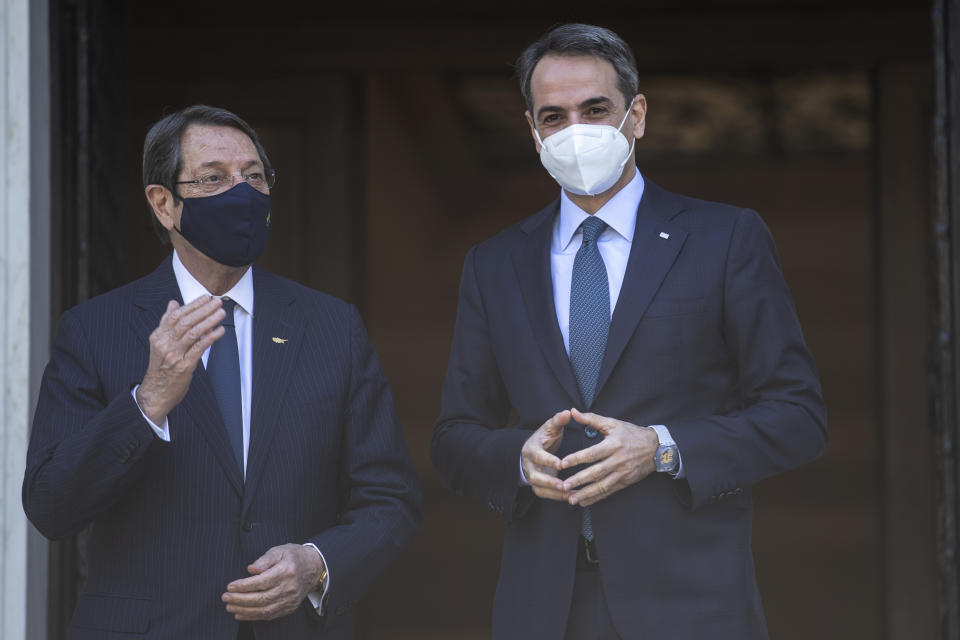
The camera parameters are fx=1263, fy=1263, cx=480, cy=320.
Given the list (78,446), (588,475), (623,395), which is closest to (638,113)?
(623,395)

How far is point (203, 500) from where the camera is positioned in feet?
8.59

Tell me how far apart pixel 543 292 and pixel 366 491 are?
583mm

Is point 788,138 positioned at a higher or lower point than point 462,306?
higher

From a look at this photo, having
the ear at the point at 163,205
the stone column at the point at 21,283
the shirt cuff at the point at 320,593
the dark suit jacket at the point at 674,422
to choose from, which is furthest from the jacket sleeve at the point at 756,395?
the stone column at the point at 21,283

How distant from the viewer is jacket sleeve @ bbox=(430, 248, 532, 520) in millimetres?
2691

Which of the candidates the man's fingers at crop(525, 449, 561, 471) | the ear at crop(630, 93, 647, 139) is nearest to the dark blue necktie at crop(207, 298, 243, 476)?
the man's fingers at crop(525, 449, 561, 471)

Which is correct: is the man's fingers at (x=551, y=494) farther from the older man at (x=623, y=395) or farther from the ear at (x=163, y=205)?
the ear at (x=163, y=205)

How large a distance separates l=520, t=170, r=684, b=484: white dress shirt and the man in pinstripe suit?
46cm

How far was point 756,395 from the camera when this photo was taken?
8.71 feet

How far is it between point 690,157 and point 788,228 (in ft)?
2.76

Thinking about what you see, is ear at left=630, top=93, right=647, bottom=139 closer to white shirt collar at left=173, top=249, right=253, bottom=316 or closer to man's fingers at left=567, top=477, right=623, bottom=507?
man's fingers at left=567, top=477, right=623, bottom=507

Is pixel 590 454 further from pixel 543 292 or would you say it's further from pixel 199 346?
pixel 199 346

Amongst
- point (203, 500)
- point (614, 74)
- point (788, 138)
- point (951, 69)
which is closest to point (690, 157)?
point (788, 138)

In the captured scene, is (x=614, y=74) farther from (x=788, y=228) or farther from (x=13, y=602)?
(x=788, y=228)
